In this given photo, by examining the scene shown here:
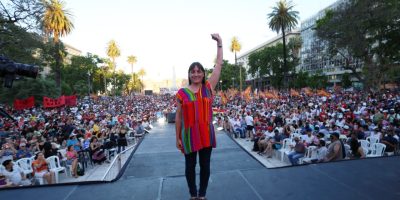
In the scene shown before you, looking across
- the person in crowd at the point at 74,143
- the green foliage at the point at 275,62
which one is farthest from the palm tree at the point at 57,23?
the green foliage at the point at 275,62

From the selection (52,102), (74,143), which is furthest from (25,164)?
(52,102)

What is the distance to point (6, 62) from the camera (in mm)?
3479

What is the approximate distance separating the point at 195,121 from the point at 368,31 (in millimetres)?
32645

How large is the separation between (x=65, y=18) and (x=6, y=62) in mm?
35944

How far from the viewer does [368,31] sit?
2902 cm

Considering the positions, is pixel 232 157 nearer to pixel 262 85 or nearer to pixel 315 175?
pixel 315 175

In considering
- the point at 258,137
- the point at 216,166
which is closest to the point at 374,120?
the point at 258,137

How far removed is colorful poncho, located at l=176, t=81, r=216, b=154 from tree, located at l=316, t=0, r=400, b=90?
97.0ft

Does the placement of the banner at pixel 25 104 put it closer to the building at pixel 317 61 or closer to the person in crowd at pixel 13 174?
the person in crowd at pixel 13 174

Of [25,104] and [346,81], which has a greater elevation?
[346,81]

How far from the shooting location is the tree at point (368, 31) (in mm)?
Result: 26750

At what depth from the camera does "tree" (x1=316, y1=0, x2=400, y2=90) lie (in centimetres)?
2675

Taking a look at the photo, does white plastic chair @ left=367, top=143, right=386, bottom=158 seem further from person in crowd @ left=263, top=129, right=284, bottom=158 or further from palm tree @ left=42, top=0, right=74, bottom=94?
palm tree @ left=42, top=0, right=74, bottom=94

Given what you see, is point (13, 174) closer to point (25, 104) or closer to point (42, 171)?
point (42, 171)
